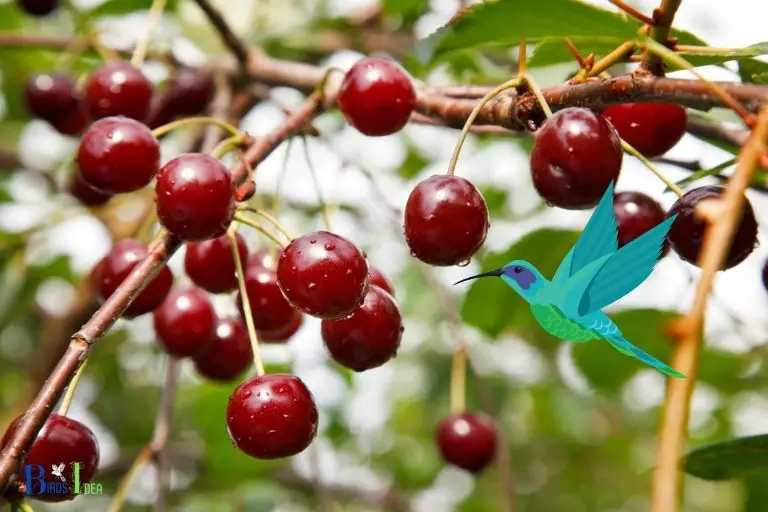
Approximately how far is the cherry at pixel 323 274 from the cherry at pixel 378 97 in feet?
1.02

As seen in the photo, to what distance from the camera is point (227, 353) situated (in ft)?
4.89

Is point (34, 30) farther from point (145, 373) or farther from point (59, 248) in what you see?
point (145, 373)

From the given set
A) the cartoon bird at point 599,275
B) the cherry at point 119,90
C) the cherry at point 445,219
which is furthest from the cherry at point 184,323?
the cartoon bird at point 599,275

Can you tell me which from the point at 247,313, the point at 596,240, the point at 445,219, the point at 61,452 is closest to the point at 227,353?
the point at 247,313

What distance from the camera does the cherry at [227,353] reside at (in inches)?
58.7

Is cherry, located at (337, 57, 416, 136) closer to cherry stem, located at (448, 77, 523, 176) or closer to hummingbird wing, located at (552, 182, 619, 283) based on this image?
cherry stem, located at (448, 77, 523, 176)

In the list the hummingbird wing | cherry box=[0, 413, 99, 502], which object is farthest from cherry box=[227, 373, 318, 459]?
the hummingbird wing

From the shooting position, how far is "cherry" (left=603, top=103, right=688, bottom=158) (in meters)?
1.16

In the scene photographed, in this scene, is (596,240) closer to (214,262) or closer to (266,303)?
(266,303)

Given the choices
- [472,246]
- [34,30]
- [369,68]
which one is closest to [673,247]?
[472,246]

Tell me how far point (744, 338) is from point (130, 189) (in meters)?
1.25

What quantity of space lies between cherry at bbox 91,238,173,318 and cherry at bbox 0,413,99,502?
270 mm

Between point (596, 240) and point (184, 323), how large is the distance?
2.91 feet

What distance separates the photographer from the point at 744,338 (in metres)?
1.73
